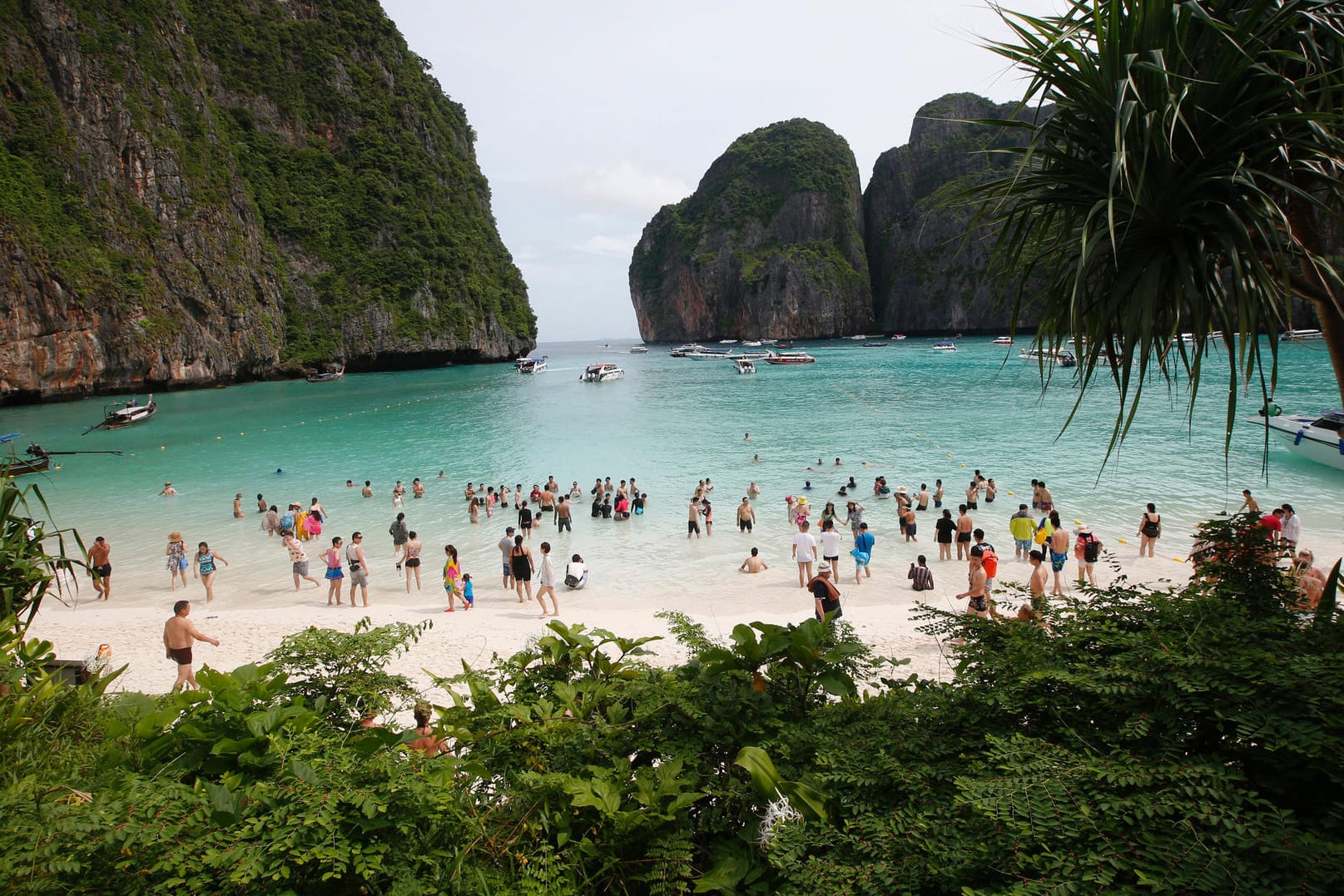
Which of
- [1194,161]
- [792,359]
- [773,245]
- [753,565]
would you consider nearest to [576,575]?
[753,565]

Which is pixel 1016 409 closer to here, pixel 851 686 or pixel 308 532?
pixel 308 532

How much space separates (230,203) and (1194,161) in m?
82.1

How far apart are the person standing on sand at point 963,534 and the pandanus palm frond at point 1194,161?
1186cm

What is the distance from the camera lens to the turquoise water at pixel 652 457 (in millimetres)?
17766

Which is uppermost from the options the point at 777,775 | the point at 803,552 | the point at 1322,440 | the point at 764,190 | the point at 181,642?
the point at 764,190

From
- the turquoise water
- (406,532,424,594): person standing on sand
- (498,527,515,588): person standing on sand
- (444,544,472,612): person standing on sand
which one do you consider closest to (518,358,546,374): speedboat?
the turquoise water

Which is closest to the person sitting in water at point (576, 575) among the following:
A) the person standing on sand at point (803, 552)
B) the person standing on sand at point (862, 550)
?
the person standing on sand at point (803, 552)

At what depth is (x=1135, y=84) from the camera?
320 centimetres

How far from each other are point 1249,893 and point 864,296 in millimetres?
146319

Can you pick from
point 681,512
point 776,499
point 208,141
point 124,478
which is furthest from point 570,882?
point 208,141

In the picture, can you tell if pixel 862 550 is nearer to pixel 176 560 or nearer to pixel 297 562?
pixel 297 562

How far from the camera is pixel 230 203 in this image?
219 ft

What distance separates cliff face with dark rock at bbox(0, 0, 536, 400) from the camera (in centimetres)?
5028

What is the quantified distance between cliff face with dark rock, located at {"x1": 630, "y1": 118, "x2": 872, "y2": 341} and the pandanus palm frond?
13505 cm
